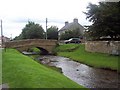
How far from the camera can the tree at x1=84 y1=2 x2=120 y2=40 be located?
4281 centimetres

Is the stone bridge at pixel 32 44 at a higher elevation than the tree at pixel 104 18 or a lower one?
lower

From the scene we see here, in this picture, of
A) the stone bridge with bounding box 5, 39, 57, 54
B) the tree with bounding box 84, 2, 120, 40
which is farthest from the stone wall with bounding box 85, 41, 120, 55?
the stone bridge with bounding box 5, 39, 57, 54

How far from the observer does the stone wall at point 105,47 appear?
43.2 m

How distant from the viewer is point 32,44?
72.6m

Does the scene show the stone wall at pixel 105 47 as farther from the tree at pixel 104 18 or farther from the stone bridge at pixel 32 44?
the stone bridge at pixel 32 44

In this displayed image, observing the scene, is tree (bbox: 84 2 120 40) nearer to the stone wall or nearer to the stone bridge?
the stone wall

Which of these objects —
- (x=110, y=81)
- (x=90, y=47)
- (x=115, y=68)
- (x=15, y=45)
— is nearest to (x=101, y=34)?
(x=90, y=47)

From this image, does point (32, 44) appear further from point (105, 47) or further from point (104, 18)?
point (104, 18)

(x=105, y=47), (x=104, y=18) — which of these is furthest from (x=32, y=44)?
(x=104, y=18)

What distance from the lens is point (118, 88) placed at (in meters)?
23.8

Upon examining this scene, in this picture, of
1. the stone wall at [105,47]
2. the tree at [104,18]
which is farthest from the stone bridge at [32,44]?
the tree at [104,18]

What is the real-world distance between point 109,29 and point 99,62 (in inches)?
278

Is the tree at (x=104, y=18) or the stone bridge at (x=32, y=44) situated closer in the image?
the tree at (x=104, y=18)

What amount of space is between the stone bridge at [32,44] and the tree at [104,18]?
25.9 meters
